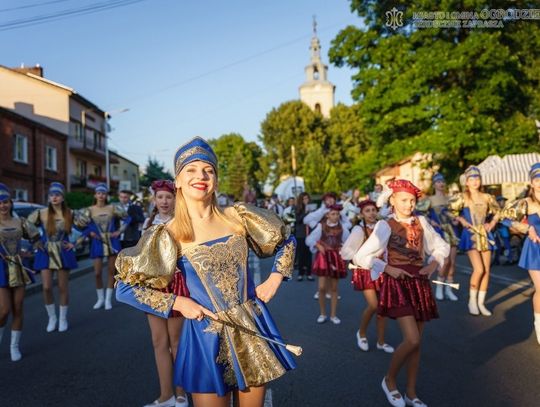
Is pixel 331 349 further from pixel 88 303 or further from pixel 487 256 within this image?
pixel 88 303

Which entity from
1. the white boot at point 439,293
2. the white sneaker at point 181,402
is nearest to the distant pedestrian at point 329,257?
the white boot at point 439,293

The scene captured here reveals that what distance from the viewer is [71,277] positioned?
13703 mm

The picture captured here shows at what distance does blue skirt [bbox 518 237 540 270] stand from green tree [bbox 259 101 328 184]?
177ft

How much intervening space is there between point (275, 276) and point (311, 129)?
2357 inches

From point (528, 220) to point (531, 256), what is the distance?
0.50 meters

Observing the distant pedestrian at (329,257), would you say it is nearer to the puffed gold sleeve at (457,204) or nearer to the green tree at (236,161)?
the puffed gold sleeve at (457,204)

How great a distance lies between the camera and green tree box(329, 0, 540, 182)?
18.5m

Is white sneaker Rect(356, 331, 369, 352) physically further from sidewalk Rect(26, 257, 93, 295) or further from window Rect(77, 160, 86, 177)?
window Rect(77, 160, 86, 177)

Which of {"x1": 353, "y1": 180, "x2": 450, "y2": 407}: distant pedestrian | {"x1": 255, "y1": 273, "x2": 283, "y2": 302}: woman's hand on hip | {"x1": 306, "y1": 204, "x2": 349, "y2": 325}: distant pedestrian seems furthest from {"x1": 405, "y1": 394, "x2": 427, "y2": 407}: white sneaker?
{"x1": 306, "y1": 204, "x2": 349, "y2": 325}: distant pedestrian

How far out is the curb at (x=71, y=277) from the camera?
10887mm

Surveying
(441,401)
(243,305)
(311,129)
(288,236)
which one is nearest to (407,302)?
(441,401)

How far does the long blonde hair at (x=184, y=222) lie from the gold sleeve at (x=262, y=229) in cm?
6

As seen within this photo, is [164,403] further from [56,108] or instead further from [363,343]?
[56,108]

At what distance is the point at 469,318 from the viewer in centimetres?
748
